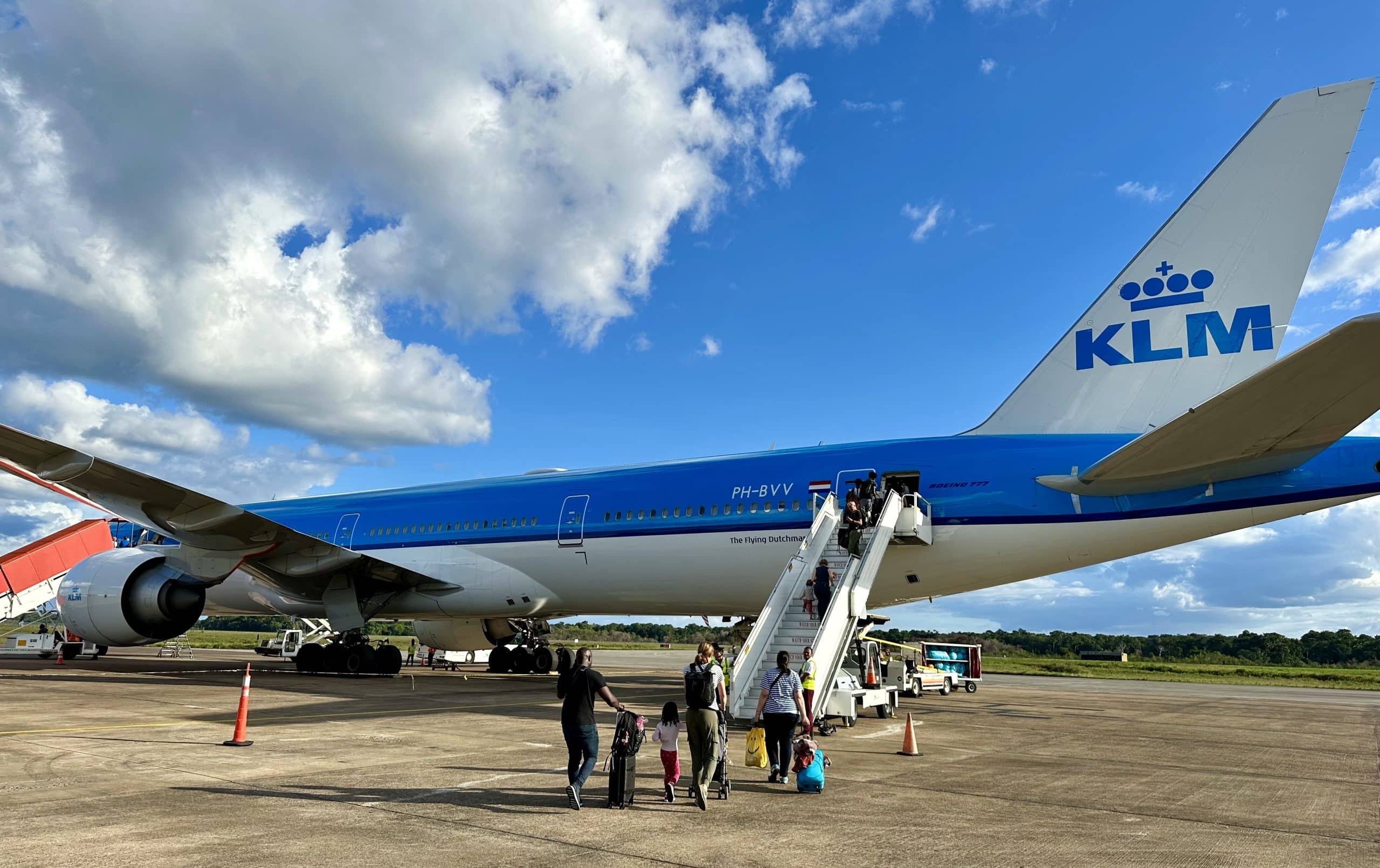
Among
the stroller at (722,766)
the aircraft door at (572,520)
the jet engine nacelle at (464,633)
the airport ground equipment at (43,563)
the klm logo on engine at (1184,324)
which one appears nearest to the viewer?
the stroller at (722,766)

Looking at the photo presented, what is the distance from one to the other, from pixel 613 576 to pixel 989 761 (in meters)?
9.47

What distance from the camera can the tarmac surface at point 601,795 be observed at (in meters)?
5.43

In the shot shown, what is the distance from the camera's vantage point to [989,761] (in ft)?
31.6

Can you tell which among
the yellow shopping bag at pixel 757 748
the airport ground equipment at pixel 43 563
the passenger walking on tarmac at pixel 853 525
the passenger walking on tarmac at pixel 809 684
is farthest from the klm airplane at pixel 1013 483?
the airport ground equipment at pixel 43 563

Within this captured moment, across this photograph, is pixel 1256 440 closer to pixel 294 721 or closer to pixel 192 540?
pixel 294 721

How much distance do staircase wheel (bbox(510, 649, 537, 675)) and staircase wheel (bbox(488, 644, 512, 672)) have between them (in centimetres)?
15

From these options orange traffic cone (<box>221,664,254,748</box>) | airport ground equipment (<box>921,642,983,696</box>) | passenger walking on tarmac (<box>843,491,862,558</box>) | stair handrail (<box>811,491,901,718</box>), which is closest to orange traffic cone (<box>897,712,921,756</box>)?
stair handrail (<box>811,491,901,718</box>)

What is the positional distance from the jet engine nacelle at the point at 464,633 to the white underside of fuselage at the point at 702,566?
2.76 m

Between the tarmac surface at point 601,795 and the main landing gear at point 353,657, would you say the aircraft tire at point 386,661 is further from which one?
the tarmac surface at point 601,795

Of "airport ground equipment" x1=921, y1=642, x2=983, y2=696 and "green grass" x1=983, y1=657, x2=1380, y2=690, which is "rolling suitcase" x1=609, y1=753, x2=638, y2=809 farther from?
"green grass" x1=983, y1=657, x2=1380, y2=690

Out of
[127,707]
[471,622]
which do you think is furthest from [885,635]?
[127,707]

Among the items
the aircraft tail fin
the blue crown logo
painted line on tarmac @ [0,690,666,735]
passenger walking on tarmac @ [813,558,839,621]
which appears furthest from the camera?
the blue crown logo

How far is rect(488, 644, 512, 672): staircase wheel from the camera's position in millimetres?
23734

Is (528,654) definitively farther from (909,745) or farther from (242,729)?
(909,745)
